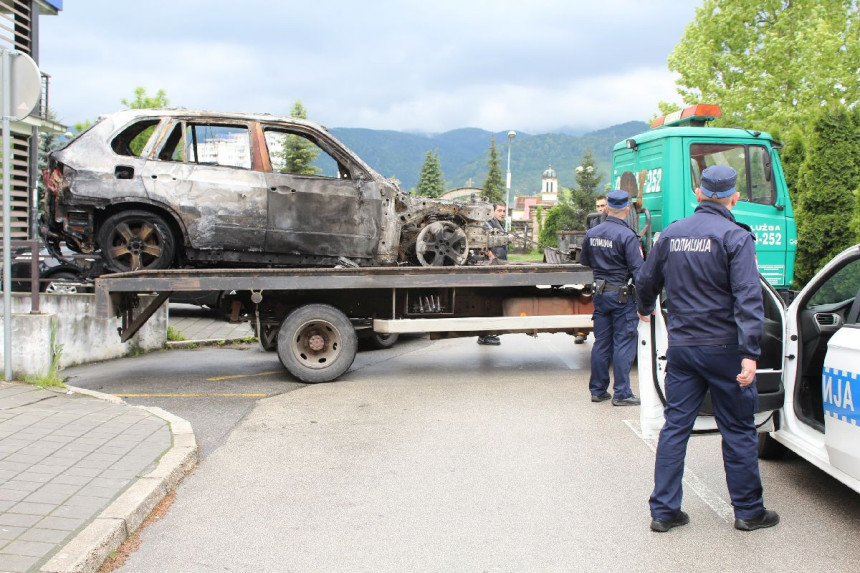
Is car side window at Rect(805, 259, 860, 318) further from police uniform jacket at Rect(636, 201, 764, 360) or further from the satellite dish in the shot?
the satellite dish

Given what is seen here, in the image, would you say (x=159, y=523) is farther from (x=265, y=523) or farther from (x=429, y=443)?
(x=429, y=443)

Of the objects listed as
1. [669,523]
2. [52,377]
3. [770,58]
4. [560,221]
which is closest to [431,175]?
[560,221]

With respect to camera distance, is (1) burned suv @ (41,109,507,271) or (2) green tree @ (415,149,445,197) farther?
(2) green tree @ (415,149,445,197)

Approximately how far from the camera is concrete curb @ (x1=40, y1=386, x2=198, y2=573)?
371 cm

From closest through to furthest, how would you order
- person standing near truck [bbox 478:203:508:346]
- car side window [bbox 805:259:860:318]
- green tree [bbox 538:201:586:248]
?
car side window [bbox 805:259:860:318] → person standing near truck [bbox 478:203:508:346] → green tree [bbox 538:201:586:248]

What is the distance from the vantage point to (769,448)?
5617mm

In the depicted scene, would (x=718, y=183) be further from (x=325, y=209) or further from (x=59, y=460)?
(x=325, y=209)

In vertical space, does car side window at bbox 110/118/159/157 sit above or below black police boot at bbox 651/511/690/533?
above

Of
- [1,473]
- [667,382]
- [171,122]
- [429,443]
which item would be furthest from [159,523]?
[171,122]

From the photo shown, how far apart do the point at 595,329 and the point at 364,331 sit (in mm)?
2729

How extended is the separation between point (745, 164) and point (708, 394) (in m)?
4.80

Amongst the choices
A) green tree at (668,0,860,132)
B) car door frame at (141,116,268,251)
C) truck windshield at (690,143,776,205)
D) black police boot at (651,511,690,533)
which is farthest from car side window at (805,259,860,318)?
green tree at (668,0,860,132)

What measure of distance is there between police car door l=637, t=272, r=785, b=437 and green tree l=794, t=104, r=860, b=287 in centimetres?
1165

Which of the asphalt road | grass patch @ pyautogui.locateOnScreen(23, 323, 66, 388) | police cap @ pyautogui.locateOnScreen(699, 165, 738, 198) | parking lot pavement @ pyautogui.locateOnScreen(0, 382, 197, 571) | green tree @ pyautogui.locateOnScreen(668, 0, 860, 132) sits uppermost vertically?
green tree @ pyautogui.locateOnScreen(668, 0, 860, 132)
